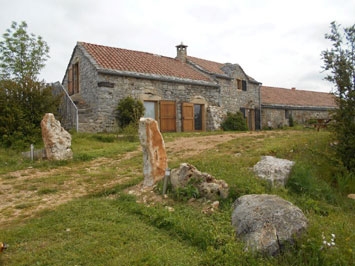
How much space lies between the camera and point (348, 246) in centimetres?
287

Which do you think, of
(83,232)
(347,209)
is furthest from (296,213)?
(83,232)

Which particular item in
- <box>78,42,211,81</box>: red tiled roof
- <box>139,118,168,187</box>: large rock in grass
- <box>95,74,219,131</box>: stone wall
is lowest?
<box>139,118,168,187</box>: large rock in grass

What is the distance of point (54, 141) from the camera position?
7.91 metres

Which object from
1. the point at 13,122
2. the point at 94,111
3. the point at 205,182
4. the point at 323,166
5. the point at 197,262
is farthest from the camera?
the point at 94,111

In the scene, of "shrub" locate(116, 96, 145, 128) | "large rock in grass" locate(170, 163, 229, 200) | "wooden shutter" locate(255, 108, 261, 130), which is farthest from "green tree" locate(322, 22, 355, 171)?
"wooden shutter" locate(255, 108, 261, 130)

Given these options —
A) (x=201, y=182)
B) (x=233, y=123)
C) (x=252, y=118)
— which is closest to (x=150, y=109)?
(x=233, y=123)

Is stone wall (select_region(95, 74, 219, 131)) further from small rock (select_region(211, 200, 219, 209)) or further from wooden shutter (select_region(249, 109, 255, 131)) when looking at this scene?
small rock (select_region(211, 200, 219, 209))

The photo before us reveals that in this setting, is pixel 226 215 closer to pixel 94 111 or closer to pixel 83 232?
pixel 83 232

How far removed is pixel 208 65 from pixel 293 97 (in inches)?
413

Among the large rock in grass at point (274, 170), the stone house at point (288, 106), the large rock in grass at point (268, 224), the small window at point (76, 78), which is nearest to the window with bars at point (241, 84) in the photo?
the stone house at point (288, 106)

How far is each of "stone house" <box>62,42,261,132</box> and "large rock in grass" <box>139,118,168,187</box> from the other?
8.41m

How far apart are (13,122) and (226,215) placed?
29.4ft

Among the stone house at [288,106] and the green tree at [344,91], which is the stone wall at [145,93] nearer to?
the stone house at [288,106]

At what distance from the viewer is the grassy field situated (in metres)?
2.82
